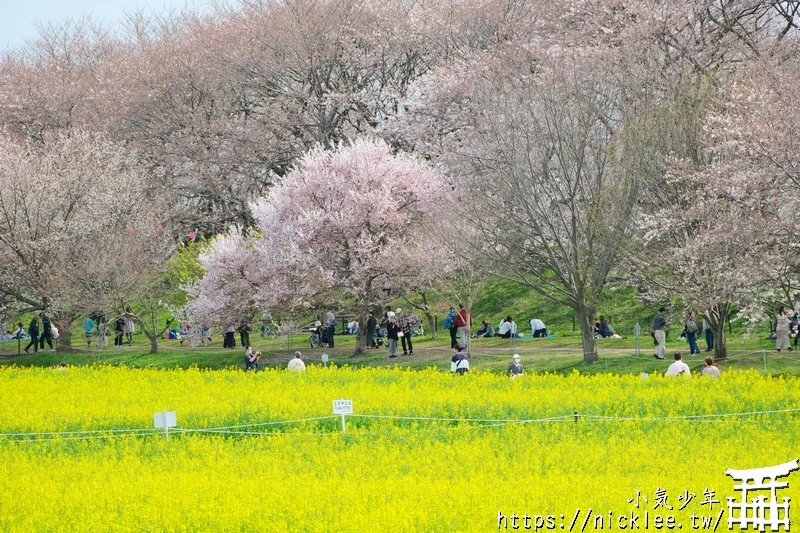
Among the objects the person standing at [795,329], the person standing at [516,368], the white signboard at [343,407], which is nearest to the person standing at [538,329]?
the person standing at [795,329]

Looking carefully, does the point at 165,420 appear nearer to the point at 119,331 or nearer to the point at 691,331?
the point at 691,331

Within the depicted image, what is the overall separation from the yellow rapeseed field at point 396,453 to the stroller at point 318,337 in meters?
13.6

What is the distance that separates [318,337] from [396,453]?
2827cm

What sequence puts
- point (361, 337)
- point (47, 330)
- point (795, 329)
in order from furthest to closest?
point (47, 330) → point (361, 337) → point (795, 329)

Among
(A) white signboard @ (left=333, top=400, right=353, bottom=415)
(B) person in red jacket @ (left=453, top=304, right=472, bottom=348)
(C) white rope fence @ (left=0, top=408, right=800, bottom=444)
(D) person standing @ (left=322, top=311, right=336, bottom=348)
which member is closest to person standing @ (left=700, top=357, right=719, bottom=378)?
(C) white rope fence @ (left=0, top=408, right=800, bottom=444)

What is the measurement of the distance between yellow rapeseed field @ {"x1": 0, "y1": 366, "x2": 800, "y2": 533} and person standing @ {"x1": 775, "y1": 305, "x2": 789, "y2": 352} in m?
6.66

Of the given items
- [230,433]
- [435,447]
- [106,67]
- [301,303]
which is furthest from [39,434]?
[106,67]

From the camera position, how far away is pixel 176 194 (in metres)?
59.1

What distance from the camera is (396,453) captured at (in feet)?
63.3

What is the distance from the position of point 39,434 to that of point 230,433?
12.8ft

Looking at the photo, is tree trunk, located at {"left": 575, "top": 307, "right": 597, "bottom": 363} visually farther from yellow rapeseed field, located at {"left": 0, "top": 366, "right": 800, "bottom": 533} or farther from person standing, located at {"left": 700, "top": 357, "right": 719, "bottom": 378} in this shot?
person standing, located at {"left": 700, "top": 357, "right": 719, "bottom": 378}

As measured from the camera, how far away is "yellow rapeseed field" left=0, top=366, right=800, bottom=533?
14.1 metres

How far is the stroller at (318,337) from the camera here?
1841 inches

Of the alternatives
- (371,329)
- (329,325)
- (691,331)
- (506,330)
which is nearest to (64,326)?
(329,325)
